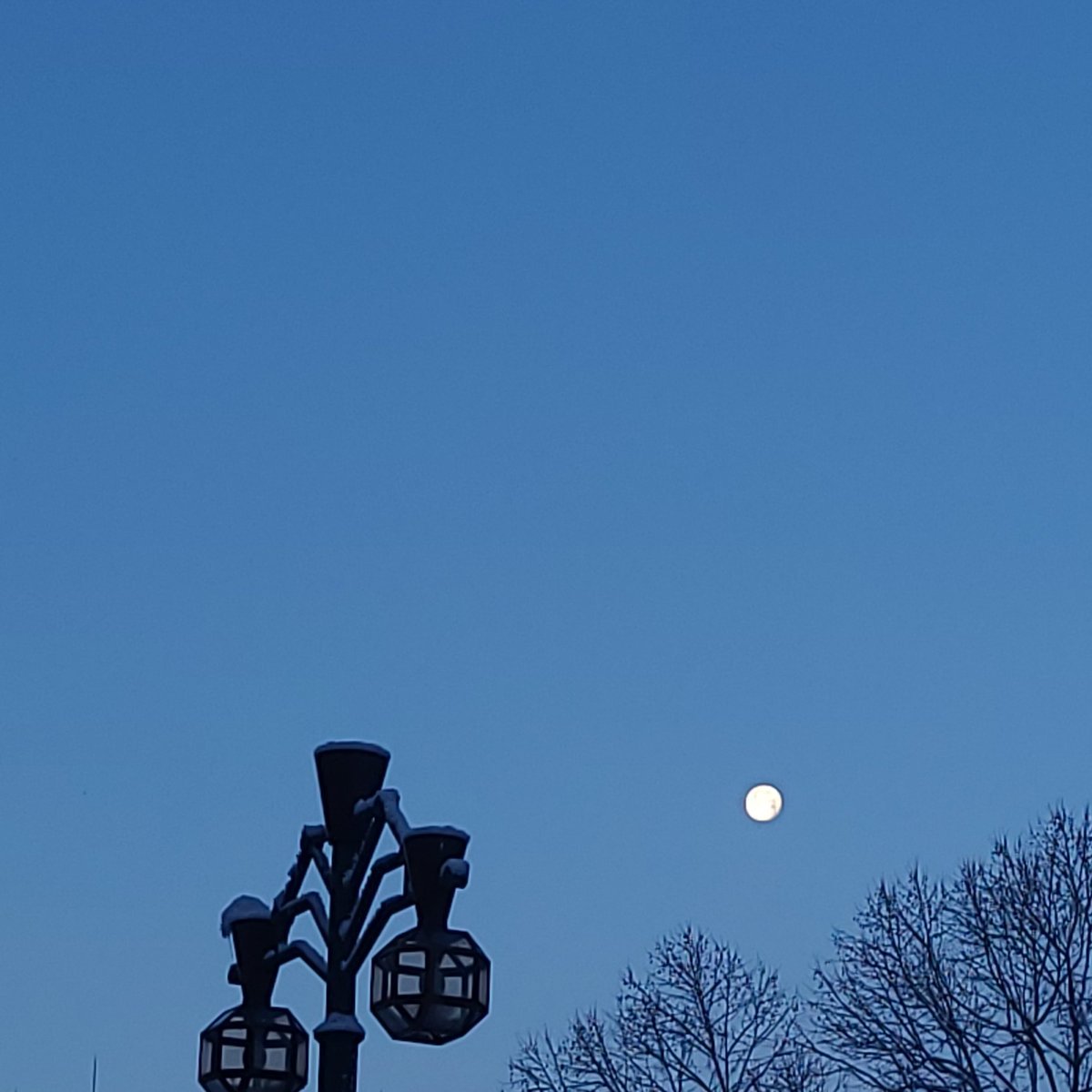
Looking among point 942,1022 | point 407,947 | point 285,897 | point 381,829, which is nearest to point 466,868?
point 407,947

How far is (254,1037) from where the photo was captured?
7172 millimetres

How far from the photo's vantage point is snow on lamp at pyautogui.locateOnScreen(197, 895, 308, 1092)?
23.4 ft

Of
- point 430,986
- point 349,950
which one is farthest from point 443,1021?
point 349,950

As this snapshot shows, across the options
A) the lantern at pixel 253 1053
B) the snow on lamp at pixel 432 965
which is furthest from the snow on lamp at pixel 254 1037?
the snow on lamp at pixel 432 965

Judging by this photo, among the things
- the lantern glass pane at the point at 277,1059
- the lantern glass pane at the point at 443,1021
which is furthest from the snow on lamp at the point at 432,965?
the lantern glass pane at the point at 277,1059

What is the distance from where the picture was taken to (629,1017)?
91.9 ft

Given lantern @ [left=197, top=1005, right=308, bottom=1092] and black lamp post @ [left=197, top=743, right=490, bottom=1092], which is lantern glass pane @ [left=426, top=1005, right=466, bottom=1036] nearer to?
black lamp post @ [left=197, top=743, right=490, bottom=1092]

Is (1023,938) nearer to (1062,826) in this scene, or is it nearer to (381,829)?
(1062,826)

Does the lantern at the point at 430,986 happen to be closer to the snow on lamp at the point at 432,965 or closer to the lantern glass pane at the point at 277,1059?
the snow on lamp at the point at 432,965

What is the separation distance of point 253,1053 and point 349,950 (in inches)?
20.9

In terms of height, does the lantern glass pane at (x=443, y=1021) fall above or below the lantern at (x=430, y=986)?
below

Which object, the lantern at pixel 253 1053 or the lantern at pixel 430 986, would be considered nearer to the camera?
the lantern at pixel 430 986

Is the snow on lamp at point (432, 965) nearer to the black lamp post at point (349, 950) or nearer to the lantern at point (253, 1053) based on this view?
the black lamp post at point (349, 950)

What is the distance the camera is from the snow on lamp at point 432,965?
6.39 metres
